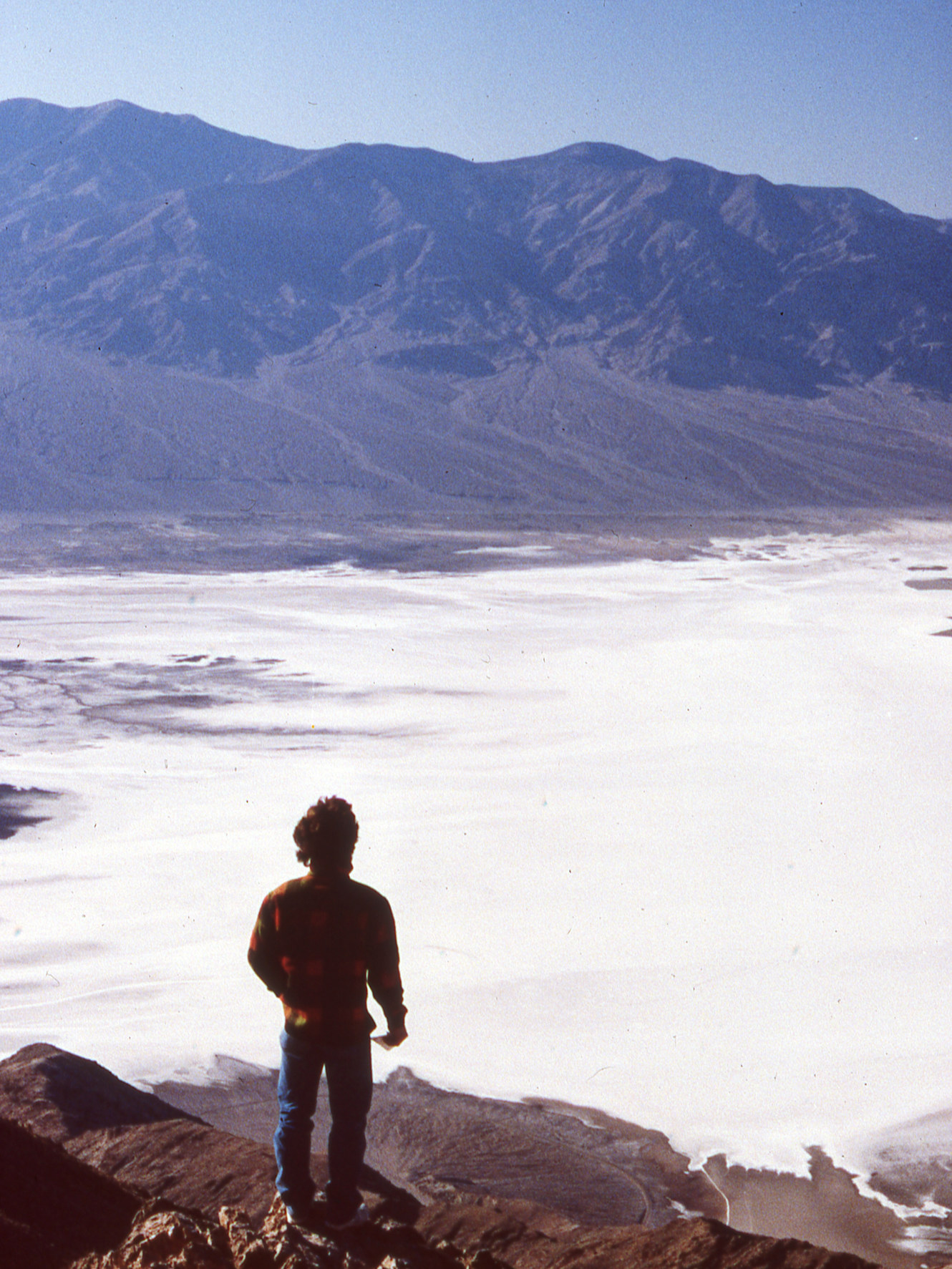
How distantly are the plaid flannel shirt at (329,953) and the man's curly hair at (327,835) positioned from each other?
0.04 m

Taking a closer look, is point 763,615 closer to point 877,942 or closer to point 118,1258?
point 877,942

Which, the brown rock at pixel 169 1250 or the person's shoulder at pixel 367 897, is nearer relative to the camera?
the brown rock at pixel 169 1250

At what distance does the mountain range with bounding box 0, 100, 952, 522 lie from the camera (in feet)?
161

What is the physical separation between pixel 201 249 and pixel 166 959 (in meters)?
73.9

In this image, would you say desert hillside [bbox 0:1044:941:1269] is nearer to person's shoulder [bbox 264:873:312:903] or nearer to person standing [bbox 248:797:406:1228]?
person standing [bbox 248:797:406:1228]

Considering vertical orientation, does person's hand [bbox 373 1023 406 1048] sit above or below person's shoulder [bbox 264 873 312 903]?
below

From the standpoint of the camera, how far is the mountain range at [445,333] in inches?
1932

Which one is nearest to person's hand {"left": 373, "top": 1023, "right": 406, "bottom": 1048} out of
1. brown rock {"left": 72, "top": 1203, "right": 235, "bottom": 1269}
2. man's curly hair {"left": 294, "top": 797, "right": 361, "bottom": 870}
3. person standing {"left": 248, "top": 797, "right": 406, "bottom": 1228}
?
person standing {"left": 248, "top": 797, "right": 406, "bottom": 1228}

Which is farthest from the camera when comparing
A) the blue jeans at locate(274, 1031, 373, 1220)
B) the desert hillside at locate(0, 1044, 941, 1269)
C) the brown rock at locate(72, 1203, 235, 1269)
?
the blue jeans at locate(274, 1031, 373, 1220)

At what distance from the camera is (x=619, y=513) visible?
1719 inches

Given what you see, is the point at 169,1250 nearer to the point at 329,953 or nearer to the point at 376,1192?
the point at 329,953

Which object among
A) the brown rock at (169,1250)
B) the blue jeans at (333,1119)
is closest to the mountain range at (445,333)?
the blue jeans at (333,1119)

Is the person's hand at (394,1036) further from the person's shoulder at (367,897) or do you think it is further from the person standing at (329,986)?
the person's shoulder at (367,897)

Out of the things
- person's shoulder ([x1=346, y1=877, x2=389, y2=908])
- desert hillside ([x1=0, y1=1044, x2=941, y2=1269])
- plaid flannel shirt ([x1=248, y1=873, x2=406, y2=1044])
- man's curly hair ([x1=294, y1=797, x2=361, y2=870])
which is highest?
man's curly hair ([x1=294, y1=797, x2=361, y2=870])
